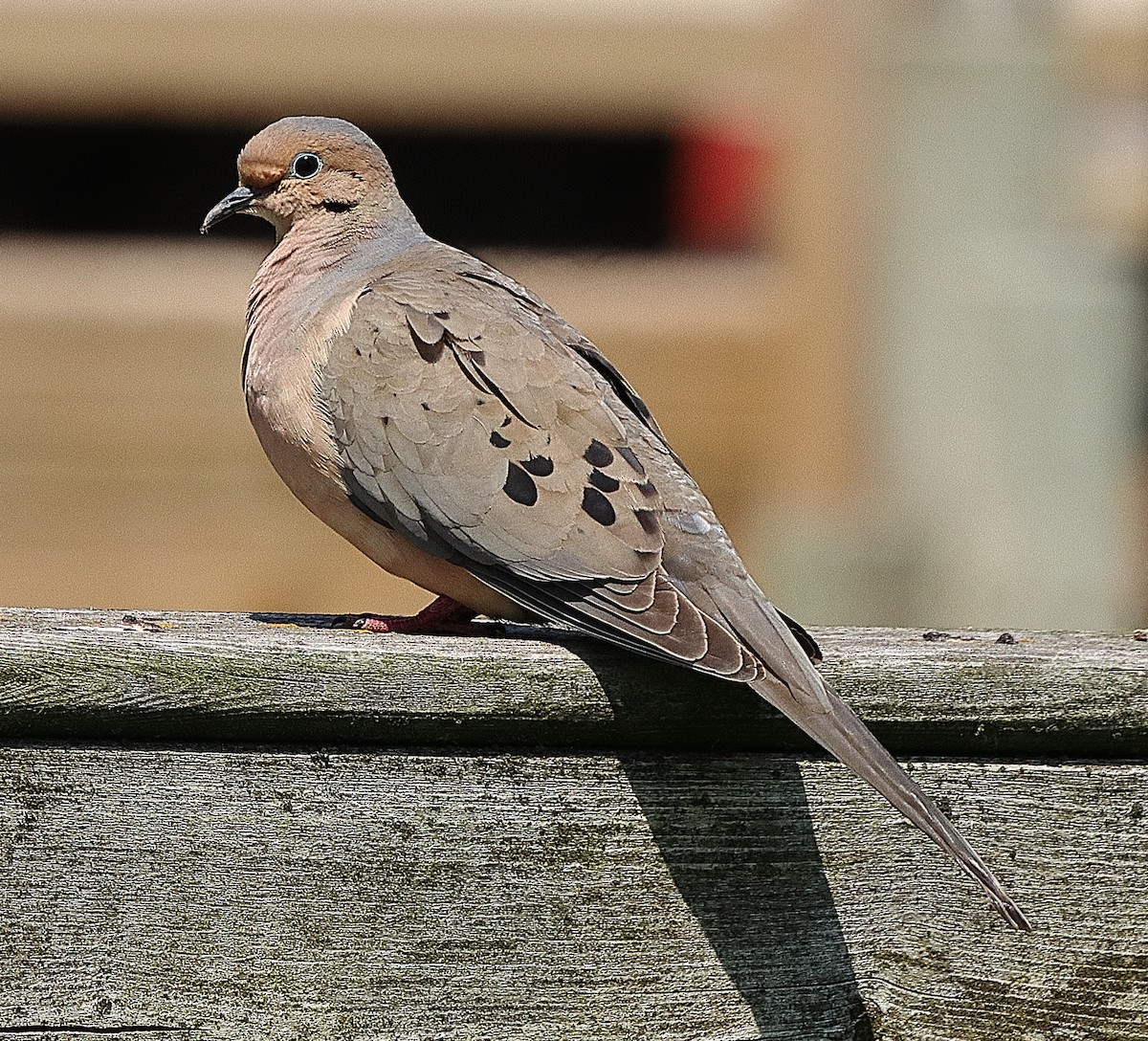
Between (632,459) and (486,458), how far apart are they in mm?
217

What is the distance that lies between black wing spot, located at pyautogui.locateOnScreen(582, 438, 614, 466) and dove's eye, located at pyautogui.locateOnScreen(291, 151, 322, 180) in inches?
42.9

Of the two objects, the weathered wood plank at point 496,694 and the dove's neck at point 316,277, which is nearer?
the weathered wood plank at point 496,694

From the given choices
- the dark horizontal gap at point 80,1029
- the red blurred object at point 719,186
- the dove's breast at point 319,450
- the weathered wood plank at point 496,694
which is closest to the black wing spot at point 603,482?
the dove's breast at point 319,450

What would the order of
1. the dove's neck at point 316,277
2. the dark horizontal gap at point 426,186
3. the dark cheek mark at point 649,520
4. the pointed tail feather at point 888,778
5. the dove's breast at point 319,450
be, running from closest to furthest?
the pointed tail feather at point 888,778, the dark cheek mark at point 649,520, the dove's breast at point 319,450, the dove's neck at point 316,277, the dark horizontal gap at point 426,186

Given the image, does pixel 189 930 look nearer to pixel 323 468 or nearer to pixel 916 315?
pixel 323 468

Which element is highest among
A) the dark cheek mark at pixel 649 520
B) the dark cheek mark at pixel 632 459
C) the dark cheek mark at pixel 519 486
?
the dark cheek mark at pixel 632 459

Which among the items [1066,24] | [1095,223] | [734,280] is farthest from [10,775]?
[1095,223]

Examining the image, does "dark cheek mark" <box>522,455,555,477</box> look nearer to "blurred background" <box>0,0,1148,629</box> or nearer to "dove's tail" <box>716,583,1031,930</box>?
"dove's tail" <box>716,583,1031,930</box>

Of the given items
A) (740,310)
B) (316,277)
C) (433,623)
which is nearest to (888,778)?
(433,623)

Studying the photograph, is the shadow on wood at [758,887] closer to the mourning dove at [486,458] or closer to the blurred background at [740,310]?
the mourning dove at [486,458]

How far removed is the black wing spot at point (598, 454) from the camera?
9.03 feet

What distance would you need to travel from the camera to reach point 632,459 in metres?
2.78

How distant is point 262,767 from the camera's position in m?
2.00

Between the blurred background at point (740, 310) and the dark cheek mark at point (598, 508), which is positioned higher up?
the dark cheek mark at point (598, 508)
